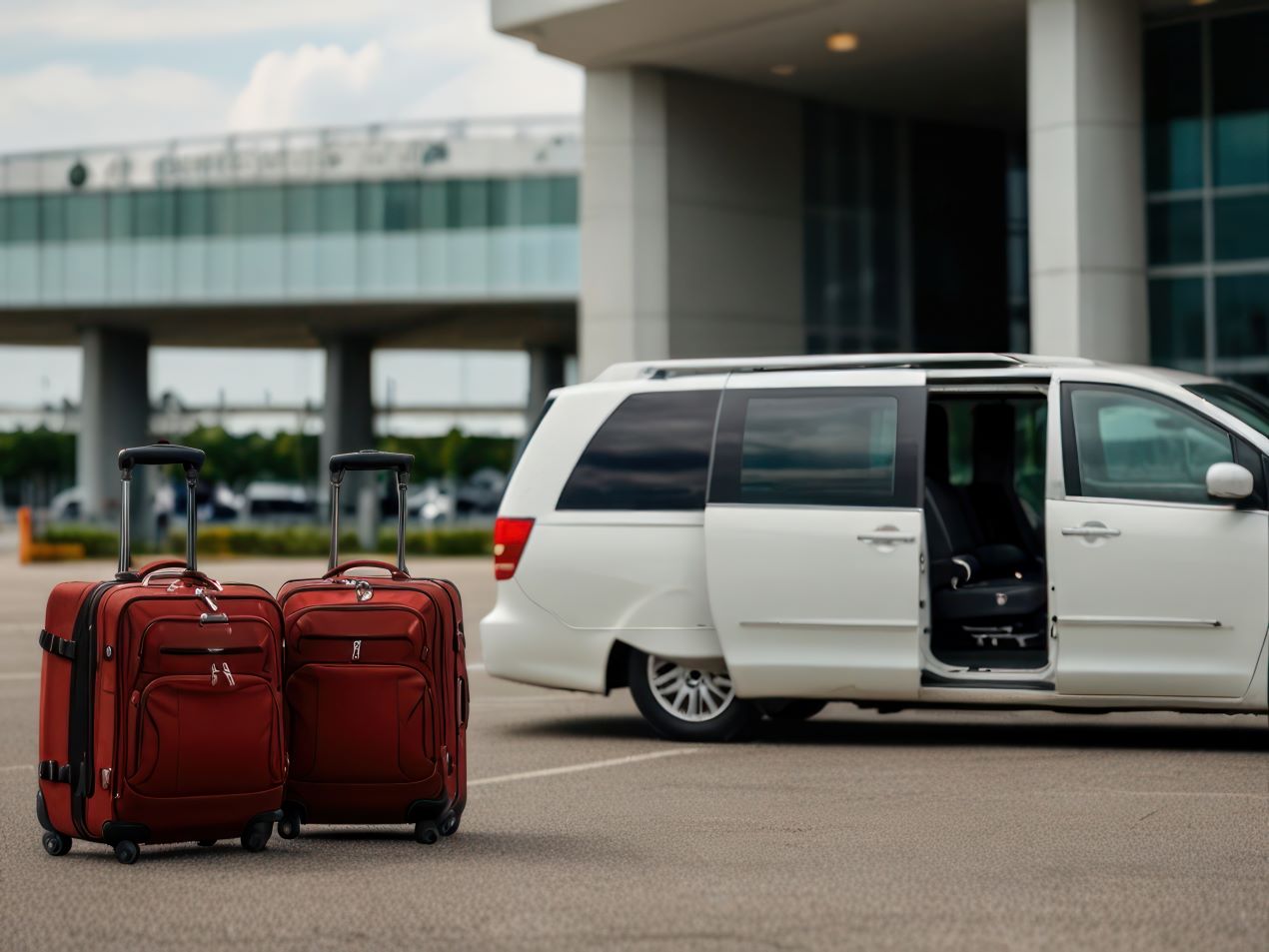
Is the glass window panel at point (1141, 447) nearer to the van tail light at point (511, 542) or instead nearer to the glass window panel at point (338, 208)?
the van tail light at point (511, 542)

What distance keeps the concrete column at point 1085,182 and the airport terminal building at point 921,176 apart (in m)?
0.03

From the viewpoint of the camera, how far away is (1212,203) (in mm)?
23031

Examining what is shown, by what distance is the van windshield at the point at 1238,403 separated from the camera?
9.66m

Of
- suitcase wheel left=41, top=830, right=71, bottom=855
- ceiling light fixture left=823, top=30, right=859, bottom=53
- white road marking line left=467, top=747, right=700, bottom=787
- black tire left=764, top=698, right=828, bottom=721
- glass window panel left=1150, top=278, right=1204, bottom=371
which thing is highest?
ceiling light fixture left=823, top=30, right=859, bottom=53

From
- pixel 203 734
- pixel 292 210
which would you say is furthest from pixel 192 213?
pixel 203 734

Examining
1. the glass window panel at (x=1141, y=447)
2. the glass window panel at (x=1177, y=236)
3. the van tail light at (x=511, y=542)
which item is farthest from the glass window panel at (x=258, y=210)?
the glass window panel at (x=1141, y=447)

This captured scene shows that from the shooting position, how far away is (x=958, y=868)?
6.42m

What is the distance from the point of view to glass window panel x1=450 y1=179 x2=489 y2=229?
167 feet

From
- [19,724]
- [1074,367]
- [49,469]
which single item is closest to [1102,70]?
[1074,367]

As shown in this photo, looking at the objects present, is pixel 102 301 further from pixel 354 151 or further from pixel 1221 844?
pixel 1221 844

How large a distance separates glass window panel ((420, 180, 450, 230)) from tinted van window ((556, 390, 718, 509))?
4138 cm

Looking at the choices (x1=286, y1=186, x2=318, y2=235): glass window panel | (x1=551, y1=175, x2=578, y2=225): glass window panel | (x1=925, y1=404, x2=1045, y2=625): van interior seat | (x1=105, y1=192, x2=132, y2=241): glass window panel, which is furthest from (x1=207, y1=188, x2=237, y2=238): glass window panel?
(x1=925, y1=404, x2=1045, y2=625): van interior seat

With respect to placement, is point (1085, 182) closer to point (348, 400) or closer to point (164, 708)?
point (164, 708)

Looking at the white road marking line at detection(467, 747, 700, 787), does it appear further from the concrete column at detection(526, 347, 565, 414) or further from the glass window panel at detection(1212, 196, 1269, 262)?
the concrete column at detection(526, 347, 565, 414)
